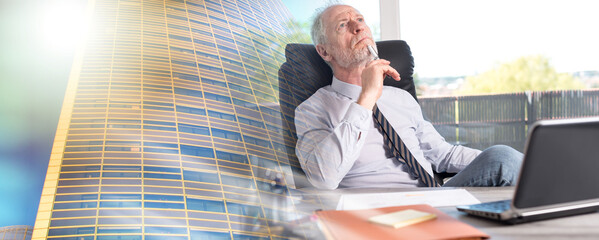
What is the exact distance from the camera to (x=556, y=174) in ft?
1.43

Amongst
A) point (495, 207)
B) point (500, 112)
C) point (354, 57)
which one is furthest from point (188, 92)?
point (500, 112)

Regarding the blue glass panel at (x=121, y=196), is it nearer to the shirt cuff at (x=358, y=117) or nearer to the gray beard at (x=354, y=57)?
the shirt cuff at (x=358, y=117)

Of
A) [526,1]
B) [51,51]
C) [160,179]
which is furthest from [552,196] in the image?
[526,1]

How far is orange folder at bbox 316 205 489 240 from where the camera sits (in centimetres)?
40

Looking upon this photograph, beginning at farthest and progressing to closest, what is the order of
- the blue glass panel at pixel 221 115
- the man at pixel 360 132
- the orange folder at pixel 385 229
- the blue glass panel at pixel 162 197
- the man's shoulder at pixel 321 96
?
1. the man's shoulder at pixel 321 96
2. the man at pixel 360 132
3. the blue glass panel at pixel 221 115
4. the blue glass panel at pixel 162 197
5. the orange folder at pixel 385 229

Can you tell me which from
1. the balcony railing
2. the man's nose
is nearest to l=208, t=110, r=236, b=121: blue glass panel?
the man's nose

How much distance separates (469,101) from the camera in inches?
76.7

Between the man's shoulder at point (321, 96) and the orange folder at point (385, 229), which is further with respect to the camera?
the man's shoulder at point (321, 96)

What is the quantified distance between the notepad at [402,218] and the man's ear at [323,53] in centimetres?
74

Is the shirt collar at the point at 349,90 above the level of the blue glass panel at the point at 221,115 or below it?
above

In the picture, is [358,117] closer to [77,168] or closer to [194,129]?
[194,129]

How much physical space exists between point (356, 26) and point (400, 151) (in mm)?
326

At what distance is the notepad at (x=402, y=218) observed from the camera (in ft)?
1.40

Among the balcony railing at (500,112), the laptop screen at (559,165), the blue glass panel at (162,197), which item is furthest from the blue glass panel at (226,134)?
the balcony railing at (500,112)
